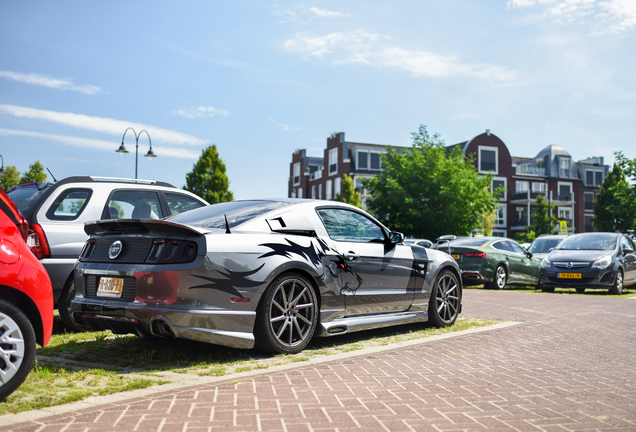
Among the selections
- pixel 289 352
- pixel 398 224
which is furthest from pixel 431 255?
pixel 398 224

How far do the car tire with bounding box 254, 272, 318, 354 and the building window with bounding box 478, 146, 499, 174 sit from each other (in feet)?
191

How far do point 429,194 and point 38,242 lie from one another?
Result: 31.3 metres

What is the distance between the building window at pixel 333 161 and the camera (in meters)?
65.1

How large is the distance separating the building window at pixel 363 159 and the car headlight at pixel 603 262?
4835cm

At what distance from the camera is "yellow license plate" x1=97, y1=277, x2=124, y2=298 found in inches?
198

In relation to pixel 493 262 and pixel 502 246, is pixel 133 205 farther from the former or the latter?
pixel 502 246

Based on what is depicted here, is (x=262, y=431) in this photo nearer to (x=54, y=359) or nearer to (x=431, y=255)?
(x=54, y=359)

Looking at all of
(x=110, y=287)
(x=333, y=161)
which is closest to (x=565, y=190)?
(x=333, y=161)

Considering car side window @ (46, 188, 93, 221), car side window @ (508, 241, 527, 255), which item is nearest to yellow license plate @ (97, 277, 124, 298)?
car side window @ (46, 188, 93, 221)

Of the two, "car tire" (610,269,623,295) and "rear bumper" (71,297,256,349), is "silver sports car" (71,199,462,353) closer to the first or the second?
"rear bumper" (71,297,256,349)

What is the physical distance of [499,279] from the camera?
621 inches

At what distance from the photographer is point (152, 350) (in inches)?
215

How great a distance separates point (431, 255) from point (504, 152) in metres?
59.2

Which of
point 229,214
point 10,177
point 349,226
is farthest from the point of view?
point 10,177
